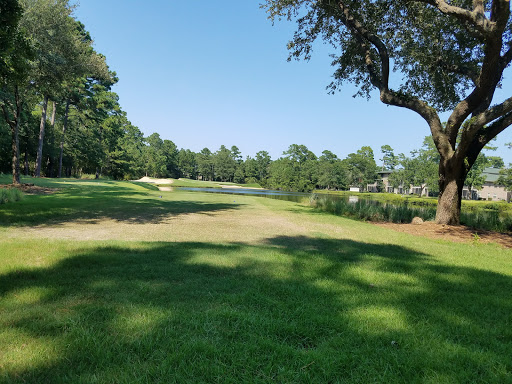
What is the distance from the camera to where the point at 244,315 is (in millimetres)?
2703

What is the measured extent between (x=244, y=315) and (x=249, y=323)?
0.39 feet

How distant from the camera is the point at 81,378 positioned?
5.95ft

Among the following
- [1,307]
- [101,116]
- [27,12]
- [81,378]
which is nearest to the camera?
[81,378]

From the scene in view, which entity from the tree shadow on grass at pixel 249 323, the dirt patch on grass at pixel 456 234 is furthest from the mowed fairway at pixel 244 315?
the dirt patch on grass at pixel 456 234

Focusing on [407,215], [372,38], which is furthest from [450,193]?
[372,38]

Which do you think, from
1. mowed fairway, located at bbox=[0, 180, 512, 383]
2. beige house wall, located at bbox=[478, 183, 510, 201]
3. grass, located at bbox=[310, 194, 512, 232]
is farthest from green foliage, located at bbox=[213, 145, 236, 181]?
mowed fairway, located at bbox=[0, 180, 512, 383]

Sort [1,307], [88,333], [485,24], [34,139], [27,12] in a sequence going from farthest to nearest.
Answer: [34,139]
[27,12]
[485,24]
[1,307]
[88,333]

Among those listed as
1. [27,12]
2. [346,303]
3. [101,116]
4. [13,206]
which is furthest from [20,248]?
[101,116]

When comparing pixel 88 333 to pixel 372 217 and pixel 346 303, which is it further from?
pixel 372 217

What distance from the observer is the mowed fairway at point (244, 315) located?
199cm

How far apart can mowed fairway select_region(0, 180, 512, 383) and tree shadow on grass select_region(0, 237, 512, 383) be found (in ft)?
0.04

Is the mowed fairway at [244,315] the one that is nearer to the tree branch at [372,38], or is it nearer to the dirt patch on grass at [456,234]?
the dirt patch on grass at [456,234]

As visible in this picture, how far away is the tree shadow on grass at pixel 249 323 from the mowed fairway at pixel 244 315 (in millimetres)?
12

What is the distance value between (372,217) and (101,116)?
40183 mm
